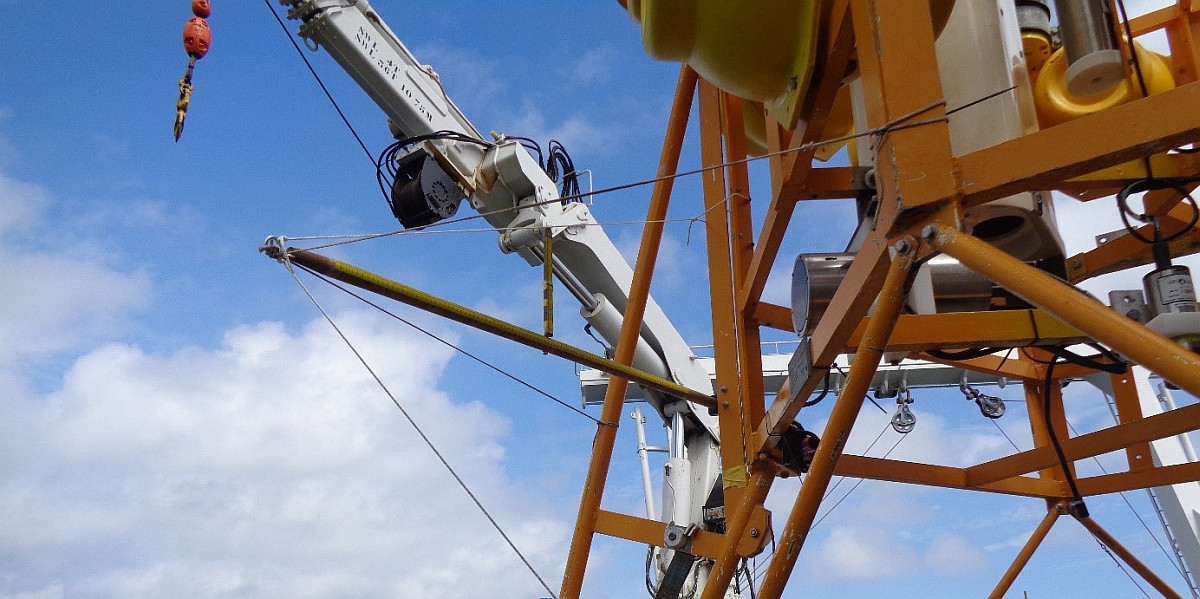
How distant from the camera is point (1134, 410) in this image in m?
6.28

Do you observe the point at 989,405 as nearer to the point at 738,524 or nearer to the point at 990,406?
the point at 990,406

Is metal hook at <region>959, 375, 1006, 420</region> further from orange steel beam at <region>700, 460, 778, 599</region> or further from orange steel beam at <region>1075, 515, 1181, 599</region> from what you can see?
orange steel beam at <region>700, 460, 778, 599</region>

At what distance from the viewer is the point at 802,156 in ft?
14.6

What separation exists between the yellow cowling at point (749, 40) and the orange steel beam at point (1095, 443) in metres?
2.33

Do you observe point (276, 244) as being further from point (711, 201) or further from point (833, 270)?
point (711, 201)

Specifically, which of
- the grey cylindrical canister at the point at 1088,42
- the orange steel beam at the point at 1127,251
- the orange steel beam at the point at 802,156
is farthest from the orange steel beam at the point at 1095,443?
the orange steel beam at the point at 802,156

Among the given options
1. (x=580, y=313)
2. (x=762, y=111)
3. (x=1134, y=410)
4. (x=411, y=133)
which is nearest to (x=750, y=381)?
(x=762, y=111)

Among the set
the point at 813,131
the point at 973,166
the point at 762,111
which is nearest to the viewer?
the point at 973,166

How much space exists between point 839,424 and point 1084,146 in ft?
3.91

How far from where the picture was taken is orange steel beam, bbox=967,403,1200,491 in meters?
4.98

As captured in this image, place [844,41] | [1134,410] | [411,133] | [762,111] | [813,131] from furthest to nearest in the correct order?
[411,133] → [1134,410] → [762,111] → [813,131] → [844,41]

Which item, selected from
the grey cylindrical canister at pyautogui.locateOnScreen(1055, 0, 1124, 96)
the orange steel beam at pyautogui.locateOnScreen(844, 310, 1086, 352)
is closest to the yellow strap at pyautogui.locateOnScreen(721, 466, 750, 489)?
the orange steel beam at pyautogui.locateOnScreen(844, 310, 1086, 352)

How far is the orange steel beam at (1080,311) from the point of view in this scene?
260 centimetres

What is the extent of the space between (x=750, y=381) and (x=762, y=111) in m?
1.53
